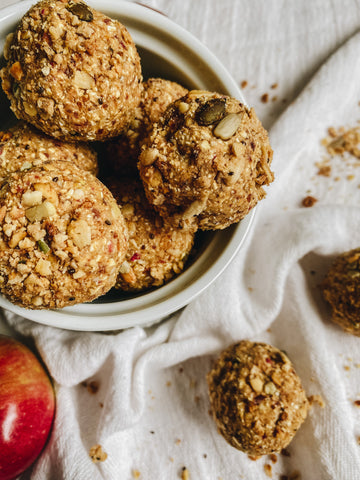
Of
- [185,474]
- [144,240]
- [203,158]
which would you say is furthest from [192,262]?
[185,474]

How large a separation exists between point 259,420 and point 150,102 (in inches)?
32.1

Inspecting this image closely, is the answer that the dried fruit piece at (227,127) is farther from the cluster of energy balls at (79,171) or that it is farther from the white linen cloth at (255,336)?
the white linen cloth at (255,336)

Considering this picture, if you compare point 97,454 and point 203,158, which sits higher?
point 203,158

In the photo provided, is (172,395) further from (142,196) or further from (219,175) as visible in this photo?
(219,175)

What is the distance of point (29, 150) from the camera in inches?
36.6

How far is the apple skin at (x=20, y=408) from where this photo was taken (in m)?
1.18

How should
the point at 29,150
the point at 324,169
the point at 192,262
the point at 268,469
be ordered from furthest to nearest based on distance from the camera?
the point at 324,169
the point at 268,469
the point at 192,262
the point at 29,150

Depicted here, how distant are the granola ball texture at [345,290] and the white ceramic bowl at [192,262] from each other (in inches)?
14.7

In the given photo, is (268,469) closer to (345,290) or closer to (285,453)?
(285,453)

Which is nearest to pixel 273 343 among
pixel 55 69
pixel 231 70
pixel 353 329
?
pixel 353 329

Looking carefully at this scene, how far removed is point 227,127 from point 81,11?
353mm

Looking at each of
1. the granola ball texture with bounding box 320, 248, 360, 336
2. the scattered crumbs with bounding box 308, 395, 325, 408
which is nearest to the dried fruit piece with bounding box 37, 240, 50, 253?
the granola ball texture with bounding box 320, 248, 360, 336

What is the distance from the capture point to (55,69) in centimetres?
83

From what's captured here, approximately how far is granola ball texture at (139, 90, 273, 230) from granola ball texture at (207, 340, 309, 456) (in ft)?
1.54
